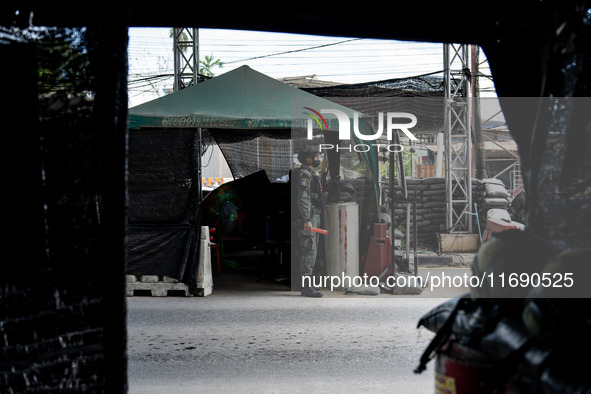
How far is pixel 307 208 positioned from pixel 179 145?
2.37 m

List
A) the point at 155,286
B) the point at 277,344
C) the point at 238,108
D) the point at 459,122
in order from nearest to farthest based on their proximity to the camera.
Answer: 1. the point at 277,344
2. the point at 155,286
3. the point at 238,108
4. the point at 459,122

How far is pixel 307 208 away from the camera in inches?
341

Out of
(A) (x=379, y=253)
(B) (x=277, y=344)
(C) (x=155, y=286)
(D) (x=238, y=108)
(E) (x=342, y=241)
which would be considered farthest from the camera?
(D) (x=238, y=108)

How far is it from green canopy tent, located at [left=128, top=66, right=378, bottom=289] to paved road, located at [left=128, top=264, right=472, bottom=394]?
106 cm

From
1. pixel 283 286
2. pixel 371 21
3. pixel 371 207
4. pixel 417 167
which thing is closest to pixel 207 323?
pixel 283 286

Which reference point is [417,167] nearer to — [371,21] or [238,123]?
[238,123]

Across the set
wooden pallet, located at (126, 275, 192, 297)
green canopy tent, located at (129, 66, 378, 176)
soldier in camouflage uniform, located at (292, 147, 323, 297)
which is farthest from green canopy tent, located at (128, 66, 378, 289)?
soldier in camouflage uniform, located at (292, 147, 323, 297)

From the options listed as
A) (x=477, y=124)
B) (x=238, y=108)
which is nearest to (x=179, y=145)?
(x=238, y=108)

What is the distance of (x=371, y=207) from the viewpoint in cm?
945

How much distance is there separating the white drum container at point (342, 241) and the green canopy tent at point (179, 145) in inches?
40.4

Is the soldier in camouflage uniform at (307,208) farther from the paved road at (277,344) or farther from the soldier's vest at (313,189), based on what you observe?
the paved road at (277,344)

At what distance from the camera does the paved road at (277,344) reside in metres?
4.62

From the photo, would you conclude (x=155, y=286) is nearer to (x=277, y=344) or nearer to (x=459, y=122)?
(x=277, y=344)

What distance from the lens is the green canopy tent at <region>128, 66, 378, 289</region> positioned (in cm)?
894
